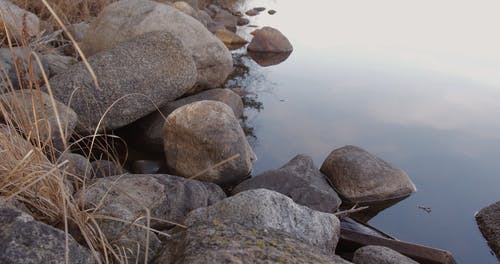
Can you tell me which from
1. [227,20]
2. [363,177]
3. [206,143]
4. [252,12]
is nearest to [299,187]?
[363,177]

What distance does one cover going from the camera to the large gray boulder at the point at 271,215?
226cm

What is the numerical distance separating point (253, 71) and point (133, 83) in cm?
323

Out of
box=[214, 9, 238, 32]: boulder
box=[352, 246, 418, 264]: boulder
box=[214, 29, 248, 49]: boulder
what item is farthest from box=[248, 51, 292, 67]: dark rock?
box=[352, 246, 418, 264]: boulder

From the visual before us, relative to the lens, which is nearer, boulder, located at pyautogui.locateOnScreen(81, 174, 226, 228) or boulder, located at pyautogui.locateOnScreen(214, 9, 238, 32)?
boulder, located at pyautogui.locateOnScreen(81, 174, 226, 228)

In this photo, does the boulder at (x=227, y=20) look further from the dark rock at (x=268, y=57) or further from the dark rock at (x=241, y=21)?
the dark rock at (x=268, y=57)

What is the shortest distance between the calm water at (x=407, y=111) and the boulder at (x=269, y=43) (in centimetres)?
30

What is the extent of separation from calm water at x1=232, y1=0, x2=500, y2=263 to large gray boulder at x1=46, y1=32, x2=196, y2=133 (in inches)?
41.3

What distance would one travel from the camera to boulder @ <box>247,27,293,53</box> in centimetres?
826

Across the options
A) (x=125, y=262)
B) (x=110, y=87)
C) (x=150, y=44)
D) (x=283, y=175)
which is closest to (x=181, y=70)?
(x=150, y=44)

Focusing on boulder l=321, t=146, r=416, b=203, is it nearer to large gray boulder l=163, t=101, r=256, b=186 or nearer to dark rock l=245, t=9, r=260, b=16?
large gray boulder l=163, t=101, r=256, b=186

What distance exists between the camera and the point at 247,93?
6176 mm

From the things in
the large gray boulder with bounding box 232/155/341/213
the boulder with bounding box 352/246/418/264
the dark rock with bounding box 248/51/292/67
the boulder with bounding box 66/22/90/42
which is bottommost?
the dark rock with bounding box 248/51/292/67

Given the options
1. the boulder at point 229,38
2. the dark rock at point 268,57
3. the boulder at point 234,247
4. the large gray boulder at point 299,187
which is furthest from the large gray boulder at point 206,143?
the boulder at point 229,38

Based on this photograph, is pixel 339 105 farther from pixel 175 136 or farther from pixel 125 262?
pixel 125 262
